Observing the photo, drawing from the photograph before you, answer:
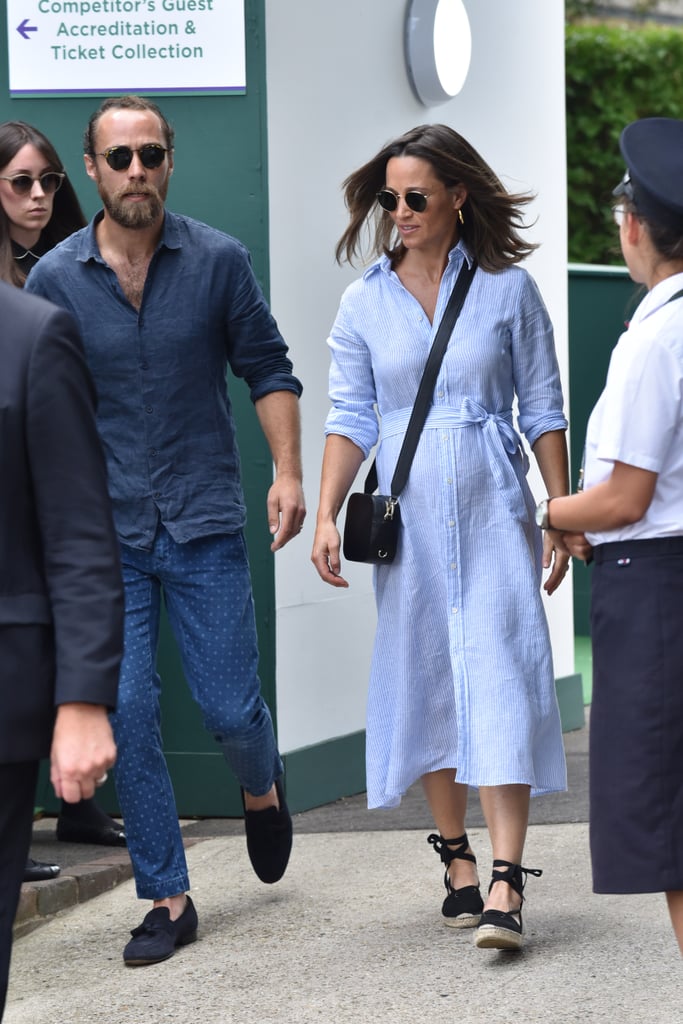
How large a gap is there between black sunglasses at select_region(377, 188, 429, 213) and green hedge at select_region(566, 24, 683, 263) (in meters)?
8.84

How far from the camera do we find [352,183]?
15.2ft

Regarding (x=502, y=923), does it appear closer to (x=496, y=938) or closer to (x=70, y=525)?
(x=496, y=938)

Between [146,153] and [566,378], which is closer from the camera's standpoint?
[146,153]

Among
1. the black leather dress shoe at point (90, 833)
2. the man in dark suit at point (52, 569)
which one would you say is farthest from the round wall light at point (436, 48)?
the man in dark suit at point (52, 569)

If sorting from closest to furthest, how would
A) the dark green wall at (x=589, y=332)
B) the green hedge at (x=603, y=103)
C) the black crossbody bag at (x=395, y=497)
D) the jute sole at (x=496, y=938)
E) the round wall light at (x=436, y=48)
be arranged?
the jute sole at (x=496, y=938), the black crossbody bag at (x=395, y=497), the round wall light at (x=436, y=48), the dark green wall at (x=589, y=332), the green hedge at (x=603, y=103)

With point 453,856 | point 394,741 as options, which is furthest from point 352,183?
point 453,856

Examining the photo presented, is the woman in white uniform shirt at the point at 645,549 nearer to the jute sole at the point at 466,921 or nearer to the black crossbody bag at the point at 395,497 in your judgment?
the black crossbody bag at the point at 395,497

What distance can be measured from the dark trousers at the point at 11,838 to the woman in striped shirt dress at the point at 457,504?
1.88 m

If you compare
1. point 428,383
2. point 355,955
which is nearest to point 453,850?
point 355,955

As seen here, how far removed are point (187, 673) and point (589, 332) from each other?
19.7ft

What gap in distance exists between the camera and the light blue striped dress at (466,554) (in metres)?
4.32

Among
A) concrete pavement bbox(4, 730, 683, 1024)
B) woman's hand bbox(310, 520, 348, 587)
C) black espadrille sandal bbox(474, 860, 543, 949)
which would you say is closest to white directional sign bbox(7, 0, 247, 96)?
woman's hand bbox(310, 520, 348, 587)

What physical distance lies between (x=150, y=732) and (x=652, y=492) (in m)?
1.63

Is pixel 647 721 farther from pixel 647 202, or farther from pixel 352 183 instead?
pixel 352 183
